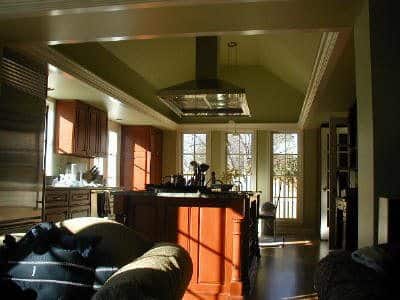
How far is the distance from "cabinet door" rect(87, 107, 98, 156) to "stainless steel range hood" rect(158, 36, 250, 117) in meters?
1.70

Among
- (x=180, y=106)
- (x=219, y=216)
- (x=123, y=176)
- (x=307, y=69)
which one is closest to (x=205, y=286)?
(x=219, y=216)

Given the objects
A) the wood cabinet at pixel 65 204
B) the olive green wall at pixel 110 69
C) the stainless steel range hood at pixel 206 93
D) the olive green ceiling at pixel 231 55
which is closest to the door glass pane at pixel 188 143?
the olive green wall at pixel 110 69

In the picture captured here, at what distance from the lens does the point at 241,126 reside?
1080cm

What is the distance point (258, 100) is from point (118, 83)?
3.97m

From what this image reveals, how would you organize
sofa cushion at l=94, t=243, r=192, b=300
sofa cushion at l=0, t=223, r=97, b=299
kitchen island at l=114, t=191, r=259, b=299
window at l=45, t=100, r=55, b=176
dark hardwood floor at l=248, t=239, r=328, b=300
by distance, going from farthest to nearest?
window at l=45, t=100, r=55, b=176 < dark hardwood floor at l=248, t=239, r=328, b=300 < kitchen island at l=114, t=191, r=259, b=299 < sofa cushion at l=0, t=223, r=97, b=299 < sofa cushion at l=94, t=243, r=192, b=300

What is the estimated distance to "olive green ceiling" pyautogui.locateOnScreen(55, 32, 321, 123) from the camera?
7058mm

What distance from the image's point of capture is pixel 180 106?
6.96 meters

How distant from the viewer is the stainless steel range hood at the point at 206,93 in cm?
602

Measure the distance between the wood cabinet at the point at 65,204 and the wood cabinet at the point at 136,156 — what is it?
3.15 meters

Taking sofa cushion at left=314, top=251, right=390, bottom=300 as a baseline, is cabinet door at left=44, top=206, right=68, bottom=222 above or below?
below

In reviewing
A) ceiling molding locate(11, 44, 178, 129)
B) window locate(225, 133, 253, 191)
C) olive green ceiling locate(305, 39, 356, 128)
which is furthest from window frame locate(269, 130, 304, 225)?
ceiling molding locate(11, 44, 178, 129)

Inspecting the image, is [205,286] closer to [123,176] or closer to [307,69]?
[307,69]

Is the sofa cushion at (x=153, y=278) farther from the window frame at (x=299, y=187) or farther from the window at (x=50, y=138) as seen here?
the window frame at (x=299, y=187)

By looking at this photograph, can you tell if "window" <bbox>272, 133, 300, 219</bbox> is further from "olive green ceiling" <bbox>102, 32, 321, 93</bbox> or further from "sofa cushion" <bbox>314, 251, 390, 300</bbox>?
"sofa cushion" <bbox>314, 251, 390, 300</bbox>
